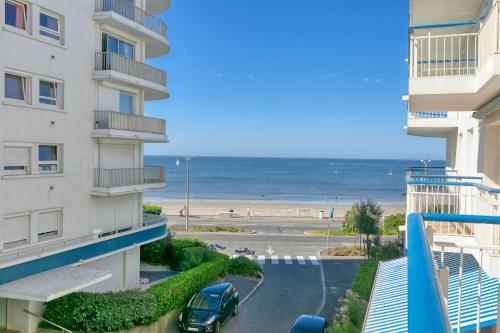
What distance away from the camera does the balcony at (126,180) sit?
18.1m

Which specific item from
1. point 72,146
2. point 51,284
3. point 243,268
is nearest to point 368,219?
point 243,268

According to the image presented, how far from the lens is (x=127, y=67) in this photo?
62.9 ft

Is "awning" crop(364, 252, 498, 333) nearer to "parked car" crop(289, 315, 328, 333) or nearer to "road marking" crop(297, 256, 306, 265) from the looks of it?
"parked car" crop(289, 315, 328, 333)

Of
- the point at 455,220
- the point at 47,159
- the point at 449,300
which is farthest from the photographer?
the point at 47,159

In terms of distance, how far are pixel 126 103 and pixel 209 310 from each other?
1022cm

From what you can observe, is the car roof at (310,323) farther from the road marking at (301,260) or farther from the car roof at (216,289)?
the road marking at (301,260)

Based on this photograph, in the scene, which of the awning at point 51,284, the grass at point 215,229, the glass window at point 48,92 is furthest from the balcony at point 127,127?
the grass at point 215,229

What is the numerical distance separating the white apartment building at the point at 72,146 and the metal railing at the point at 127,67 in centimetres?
5

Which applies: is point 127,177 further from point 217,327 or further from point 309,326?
point 309,326

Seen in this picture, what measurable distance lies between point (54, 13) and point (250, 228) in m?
30.9

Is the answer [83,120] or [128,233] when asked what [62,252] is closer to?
[128,233]

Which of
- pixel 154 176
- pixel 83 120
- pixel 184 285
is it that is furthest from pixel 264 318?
pixel 83 120

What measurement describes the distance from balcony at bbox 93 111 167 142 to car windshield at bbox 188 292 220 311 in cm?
753

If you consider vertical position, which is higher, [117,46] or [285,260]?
[117,46]
